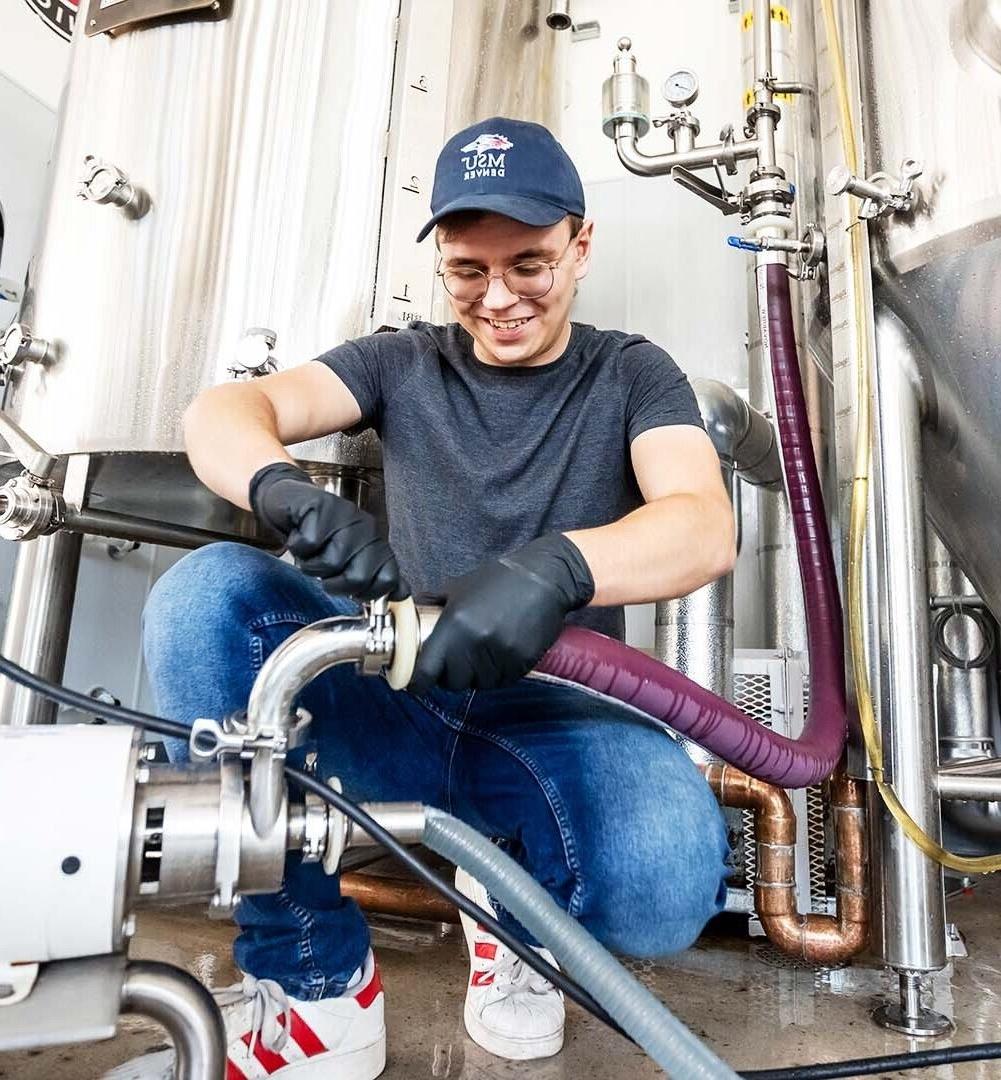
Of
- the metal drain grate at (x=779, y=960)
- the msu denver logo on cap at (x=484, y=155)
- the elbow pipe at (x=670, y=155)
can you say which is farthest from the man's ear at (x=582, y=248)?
the metal drain grate at (x=779, y=960)

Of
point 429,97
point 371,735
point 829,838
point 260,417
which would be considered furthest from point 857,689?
point 429,97

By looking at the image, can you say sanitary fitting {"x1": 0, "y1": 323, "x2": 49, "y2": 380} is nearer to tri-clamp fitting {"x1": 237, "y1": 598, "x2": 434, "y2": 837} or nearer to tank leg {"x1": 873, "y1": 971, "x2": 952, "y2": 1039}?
tri-clamp fitting {"x1": 237, "y1": 598, "x2": 434, "y2": 837}

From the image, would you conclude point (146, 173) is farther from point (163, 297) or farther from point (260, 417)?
point (260, 417)

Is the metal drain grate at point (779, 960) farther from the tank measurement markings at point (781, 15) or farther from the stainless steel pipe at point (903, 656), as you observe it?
the tank measurement markings at point (781, 15)

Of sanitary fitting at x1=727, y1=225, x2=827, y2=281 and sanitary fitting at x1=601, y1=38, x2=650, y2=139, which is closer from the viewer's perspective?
sanitary fitting at x1=727, y1=225, x2=827, y2=281

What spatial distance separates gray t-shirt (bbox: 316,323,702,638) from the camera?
0.81 metres

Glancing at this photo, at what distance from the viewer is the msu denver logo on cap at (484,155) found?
2.57 ft

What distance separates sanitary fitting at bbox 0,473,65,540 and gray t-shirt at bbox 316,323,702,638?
0.48m

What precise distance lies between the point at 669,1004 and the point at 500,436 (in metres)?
0.63

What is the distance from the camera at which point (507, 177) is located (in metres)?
0.78

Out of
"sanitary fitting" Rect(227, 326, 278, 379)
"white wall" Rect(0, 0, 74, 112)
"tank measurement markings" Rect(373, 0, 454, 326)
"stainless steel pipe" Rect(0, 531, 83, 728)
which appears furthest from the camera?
"white wall" Rect(0, 0, 74, 112)

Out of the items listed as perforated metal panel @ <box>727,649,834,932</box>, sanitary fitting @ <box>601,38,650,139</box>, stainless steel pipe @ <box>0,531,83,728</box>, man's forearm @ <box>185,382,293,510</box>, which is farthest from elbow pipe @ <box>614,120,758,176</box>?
stainless steel pipe @ <box>0,531,83,728</box>

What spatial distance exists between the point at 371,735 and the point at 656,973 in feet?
1.67

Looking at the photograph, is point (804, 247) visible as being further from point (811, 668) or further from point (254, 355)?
point (254, 355)
